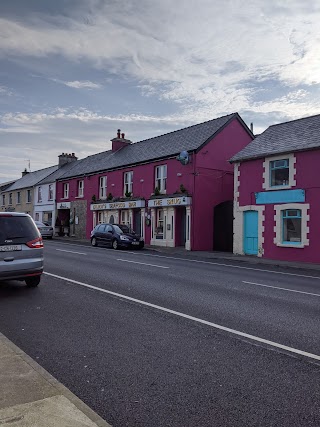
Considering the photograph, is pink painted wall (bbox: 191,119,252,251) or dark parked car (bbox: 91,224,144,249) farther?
pink painted wall (bbox: 191,119,252,251)

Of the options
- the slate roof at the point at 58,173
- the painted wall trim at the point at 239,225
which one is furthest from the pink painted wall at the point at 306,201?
the slate roof at the point at 58,173

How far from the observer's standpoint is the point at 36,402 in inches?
129

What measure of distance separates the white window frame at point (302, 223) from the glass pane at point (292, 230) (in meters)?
0.23

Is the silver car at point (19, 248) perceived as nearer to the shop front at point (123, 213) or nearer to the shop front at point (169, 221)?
the shop front at point (169, 221)

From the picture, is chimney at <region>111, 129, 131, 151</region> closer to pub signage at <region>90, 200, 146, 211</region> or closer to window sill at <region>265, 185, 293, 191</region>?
pub signage at <region>90, 200, 146, 211</region>

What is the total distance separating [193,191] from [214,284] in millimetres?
13671

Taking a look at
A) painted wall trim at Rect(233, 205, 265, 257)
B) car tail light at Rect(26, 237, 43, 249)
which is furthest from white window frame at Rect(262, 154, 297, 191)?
car tail light at Rect(26, 237, 43, 249)

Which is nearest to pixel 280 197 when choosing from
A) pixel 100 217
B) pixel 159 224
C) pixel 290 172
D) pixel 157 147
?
pixel 290 172

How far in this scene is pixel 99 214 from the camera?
32531 mm

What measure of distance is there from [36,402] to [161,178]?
2356cm

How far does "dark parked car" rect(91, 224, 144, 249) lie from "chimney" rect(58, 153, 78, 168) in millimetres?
21018

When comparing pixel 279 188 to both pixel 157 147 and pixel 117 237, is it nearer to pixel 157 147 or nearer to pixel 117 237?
pixel 117 237

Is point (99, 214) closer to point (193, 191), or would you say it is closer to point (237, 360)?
point (193, 191)

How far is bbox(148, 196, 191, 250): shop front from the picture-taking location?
24.2 metres
